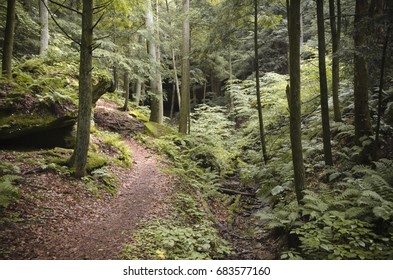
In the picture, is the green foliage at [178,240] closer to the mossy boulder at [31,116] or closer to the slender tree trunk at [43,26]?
the mossy boulder at [31,116]

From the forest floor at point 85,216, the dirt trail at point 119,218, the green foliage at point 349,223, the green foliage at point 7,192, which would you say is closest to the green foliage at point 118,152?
the dirt trail at point 119,218

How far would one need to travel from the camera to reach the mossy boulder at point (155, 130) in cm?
1478

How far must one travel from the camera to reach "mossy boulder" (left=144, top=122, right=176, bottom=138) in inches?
582

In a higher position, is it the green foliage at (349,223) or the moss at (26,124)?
the moss at (26,124)

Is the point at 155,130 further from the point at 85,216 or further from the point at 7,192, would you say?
the point at 7,192

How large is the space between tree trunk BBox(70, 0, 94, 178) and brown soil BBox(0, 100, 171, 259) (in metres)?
0.62

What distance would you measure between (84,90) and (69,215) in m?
3.30

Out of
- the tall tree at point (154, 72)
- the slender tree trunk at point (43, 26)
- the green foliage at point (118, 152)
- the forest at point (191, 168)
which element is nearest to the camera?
the forest at point (191, 168)

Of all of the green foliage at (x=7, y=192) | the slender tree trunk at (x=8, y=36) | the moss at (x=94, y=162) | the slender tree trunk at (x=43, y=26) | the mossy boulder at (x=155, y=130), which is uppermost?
the slender tree trunk at (x=43, y=26)

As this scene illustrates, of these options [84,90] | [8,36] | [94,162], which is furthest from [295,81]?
[8,36]

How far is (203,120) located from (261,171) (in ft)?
31.2

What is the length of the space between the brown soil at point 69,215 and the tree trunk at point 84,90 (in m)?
0.62

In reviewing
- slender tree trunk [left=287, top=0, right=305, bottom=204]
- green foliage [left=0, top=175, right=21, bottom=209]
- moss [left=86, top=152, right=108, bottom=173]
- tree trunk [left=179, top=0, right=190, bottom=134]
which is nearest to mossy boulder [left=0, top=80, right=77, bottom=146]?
moss [left=86, top=152, right=108, bottom=173]

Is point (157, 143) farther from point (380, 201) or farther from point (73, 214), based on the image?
point (380, 201)
